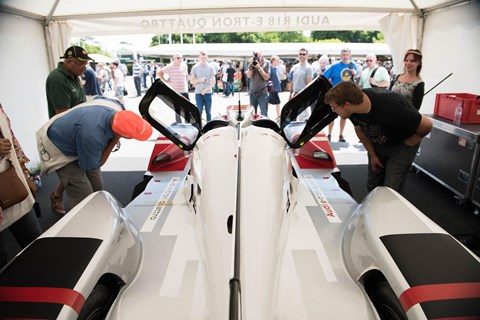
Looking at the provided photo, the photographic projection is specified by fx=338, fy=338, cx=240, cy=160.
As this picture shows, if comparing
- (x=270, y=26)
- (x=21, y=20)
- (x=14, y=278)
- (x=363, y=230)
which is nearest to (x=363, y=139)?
(x=363, y=230)

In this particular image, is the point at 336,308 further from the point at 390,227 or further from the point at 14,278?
the point at 14,278

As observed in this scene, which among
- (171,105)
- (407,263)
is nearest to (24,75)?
(171,105)

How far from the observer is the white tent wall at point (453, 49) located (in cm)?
455

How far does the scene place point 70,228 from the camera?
178cm

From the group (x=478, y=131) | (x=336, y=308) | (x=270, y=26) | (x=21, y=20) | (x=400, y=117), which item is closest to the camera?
(x=336, y=308)

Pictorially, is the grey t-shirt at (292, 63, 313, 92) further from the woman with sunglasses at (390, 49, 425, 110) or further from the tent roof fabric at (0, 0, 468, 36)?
the woman with sunglasses at (390, 49, 425, 110)

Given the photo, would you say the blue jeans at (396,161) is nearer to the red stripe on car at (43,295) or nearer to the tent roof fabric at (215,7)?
the red stripe on car at (43,295)

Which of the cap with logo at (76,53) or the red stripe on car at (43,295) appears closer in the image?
the red stripe on car at (43,295)

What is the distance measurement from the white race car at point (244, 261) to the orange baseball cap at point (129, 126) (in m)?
0.50

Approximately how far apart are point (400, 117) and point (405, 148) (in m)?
0.42

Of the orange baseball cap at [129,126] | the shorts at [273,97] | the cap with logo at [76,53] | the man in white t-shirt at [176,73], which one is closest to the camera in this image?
the orange baseball cap at [129,126]

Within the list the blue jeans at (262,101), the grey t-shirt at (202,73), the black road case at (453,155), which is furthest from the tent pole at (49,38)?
the black road case at (453,155)

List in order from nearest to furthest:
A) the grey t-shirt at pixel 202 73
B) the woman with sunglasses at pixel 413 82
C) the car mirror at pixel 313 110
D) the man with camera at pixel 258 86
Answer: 1. the car mirror at pixel 313 110
2. the woman with sunglasses at pixel 413 82
3. the man with camera at pixel 258 86
4. the grey t-shirt at pixel 202 73

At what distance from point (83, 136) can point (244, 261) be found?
1677mm
